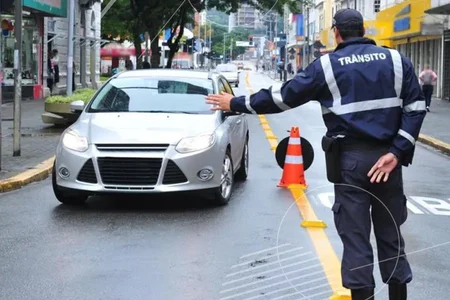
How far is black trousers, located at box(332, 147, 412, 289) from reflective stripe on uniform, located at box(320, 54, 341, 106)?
305 millimetres

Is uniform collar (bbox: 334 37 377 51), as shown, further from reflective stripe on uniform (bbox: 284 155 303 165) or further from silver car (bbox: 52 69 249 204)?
reflective stripe on uniform (bbox: 284 155 303 165)

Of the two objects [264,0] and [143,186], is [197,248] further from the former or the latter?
[264,0]

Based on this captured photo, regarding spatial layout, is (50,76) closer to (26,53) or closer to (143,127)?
(26,53)

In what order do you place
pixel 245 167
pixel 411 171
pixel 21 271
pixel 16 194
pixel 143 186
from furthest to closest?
1. pixel 411 171
2. pixel 245 167
3. pixel 16 194
4. pixel 143 186
5. pixel 21 271

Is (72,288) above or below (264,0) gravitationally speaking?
below

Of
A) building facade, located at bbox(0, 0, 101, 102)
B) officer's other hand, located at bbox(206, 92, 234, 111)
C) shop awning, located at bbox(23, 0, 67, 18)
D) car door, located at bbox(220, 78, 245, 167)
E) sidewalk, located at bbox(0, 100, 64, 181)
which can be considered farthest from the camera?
building facade, located at bbox(0, 0, 101, 102)

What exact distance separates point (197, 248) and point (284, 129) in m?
13.8

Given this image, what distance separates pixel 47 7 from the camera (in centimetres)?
2820

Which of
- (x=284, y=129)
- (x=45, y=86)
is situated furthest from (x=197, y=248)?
(x=45, y=86)

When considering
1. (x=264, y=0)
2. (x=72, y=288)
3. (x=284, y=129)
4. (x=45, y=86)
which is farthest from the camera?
(x=264, y=0)

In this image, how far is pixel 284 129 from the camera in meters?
20.5

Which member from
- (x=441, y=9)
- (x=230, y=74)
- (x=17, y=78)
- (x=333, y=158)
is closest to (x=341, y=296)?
(x=333, y=158)

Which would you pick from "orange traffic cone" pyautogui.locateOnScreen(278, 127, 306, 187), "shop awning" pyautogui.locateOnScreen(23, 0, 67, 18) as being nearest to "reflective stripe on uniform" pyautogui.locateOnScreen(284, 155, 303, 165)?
"orange traffic cone" pyautogui.locateOnScreen(278, 127, 306, 187)

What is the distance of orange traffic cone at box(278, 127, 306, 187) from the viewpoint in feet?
33.4
